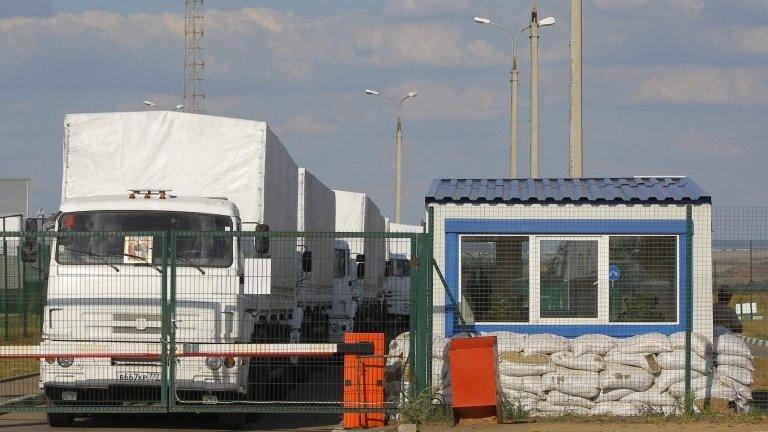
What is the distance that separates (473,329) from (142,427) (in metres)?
4.30

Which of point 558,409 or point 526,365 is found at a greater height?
point 526,365

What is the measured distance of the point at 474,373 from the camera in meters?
14.0

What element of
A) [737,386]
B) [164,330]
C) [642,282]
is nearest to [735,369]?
[737,386]

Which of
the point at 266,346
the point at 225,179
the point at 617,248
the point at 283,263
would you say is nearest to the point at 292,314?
the point at 283,263

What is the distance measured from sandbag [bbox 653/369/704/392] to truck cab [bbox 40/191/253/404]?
4879 mm

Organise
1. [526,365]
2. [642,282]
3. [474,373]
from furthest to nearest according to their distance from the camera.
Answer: [642,282], [526,365], [474,373]

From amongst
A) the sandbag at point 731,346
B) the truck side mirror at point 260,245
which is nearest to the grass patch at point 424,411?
the truck side mirror at point 260,245

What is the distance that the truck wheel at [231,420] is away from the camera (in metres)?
15.2

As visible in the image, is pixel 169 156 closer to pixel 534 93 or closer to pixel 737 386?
pixel 737 386

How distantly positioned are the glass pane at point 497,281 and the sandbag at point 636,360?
4.76 feet

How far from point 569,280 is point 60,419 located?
21.5 ft

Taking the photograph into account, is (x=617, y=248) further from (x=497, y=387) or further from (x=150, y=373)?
(x=150, y=373)

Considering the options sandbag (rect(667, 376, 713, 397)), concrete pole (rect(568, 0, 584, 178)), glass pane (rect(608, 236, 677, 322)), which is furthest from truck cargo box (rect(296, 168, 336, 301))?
sandbag (rect(667, 376, 713, 397))

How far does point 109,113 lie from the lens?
648 inches
